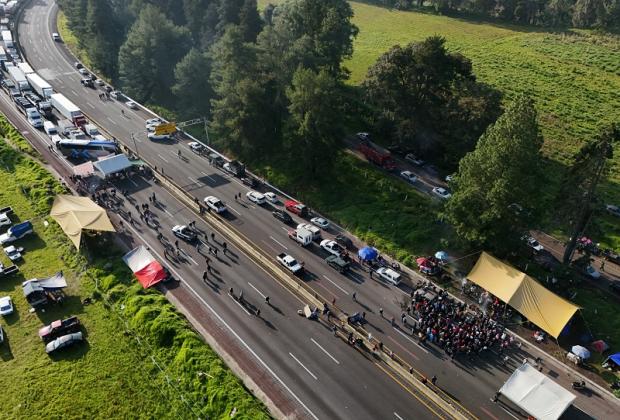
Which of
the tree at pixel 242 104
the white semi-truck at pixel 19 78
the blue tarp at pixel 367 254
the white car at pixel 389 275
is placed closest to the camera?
the white car at pixel 389 275

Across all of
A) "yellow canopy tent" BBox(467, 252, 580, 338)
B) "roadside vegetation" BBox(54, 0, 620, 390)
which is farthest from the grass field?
"yellow canopy tent" BBox(467, 252, 580, 338)

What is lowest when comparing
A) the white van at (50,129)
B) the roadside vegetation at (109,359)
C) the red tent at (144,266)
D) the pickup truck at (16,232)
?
the roadside vegetation at (109,359)

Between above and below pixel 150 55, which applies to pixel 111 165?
below

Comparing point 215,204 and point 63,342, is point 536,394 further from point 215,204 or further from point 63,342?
point 215,204

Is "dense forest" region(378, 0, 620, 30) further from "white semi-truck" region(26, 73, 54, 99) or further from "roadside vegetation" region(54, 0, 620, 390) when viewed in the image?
"white semi-truck" region(26, 73, 54, 99)

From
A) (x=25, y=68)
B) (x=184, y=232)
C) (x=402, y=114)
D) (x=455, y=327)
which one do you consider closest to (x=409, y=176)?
(x=402, y=114)

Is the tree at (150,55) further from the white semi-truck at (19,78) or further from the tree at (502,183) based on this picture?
the tree at (502,183)

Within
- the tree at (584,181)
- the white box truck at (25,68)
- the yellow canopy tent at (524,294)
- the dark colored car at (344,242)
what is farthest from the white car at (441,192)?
the white box truck at (25,68)
